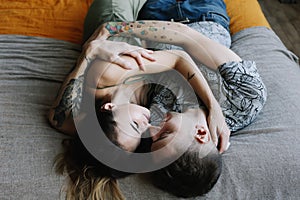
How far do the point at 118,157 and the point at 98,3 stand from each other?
2.68 feet

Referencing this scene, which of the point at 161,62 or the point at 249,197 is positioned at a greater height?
the point at 161,62

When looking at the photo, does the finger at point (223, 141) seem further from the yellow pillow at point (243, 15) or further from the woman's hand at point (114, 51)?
the yellow pillow at point (243, 15)

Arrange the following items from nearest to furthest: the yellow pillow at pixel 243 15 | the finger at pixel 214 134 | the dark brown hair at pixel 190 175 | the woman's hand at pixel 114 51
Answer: the dark brown hair at pixel 190 175
the finger at pixel 214 134
the woman's hand at pixel 114 51
the yellow pillow at pixel 243 15

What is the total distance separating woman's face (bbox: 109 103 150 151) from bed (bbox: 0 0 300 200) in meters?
0.11

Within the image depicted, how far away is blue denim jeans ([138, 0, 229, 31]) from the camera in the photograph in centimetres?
166

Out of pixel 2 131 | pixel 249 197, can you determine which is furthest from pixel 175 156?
pixel 2 131

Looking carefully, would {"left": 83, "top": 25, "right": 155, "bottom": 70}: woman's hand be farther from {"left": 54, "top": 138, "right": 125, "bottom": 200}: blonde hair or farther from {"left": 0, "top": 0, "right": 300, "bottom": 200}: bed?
{"left": 54, "top": 138, "right": 125, "bottom": 200}: blonde hair

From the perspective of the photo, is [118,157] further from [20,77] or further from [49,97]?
[20,77]

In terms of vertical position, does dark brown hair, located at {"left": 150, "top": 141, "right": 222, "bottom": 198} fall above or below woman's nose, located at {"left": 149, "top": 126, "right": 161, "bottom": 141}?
below

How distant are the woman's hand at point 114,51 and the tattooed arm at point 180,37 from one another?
0.06 meters

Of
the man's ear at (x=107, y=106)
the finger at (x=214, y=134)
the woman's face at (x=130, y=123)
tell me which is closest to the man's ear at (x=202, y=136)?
the finger at (x=214, y=134)

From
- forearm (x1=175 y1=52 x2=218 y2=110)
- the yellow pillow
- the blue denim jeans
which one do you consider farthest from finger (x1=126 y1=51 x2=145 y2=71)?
the yellow pillow

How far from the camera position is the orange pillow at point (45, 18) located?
5.68 feet

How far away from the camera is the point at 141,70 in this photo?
1262mm
